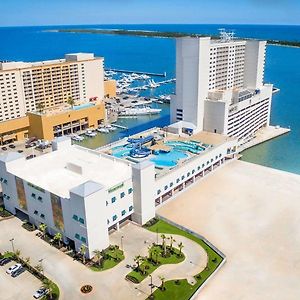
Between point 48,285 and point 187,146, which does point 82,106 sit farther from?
point 48,285

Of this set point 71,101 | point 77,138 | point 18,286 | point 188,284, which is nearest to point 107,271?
point 188,284

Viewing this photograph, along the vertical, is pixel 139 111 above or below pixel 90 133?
above

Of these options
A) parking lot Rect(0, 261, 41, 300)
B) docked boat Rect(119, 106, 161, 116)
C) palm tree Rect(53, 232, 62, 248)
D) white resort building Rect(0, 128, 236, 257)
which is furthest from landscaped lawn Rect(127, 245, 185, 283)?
docked boat Rect(119, 106, 161, 116)

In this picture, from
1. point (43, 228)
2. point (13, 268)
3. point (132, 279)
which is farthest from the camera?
point (43, 228)

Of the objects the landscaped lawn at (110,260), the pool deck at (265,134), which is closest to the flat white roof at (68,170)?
the landscaped lawn at (110,260)

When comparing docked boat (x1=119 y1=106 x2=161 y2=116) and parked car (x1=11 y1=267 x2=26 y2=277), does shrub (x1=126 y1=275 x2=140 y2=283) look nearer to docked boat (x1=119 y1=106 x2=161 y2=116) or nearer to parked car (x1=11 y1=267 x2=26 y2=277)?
parked car (x1=11 y1=267 x2=26 y2=277)

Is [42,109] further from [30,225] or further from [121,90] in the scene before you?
A: [121,90]
